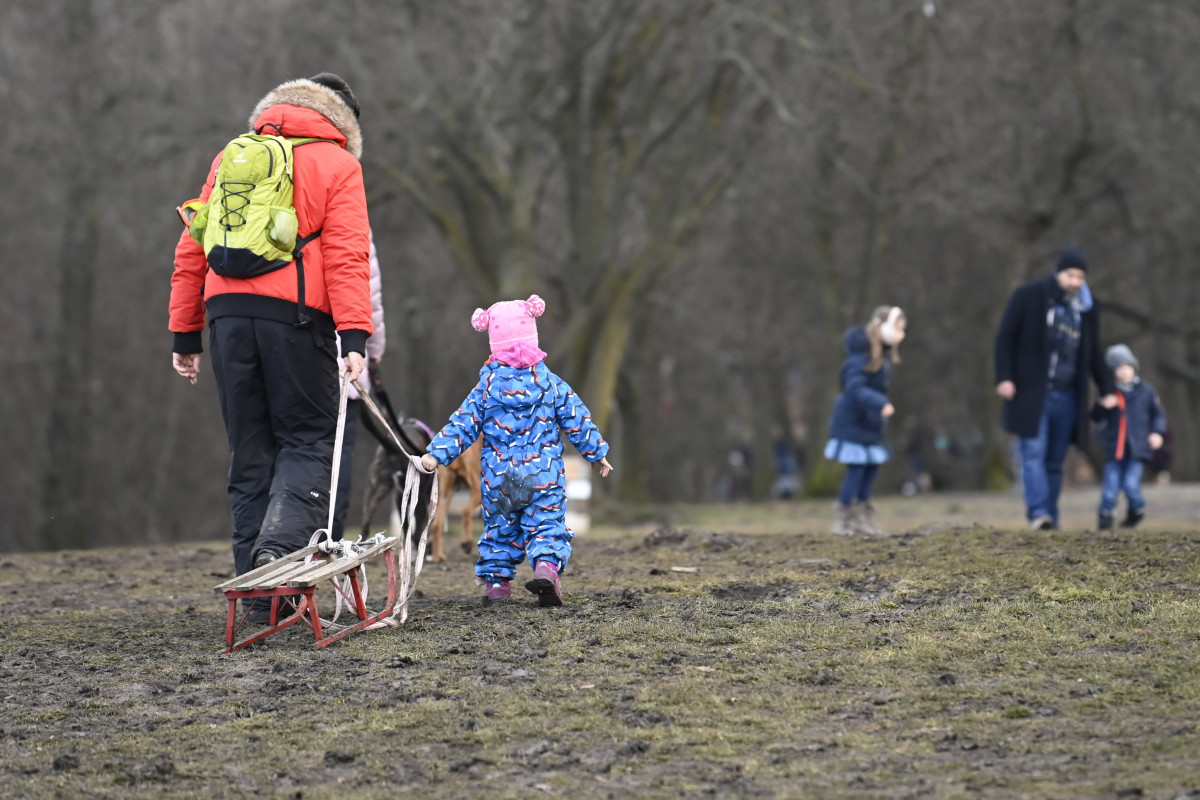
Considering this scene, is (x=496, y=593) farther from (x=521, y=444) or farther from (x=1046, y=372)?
(x=1046, y=372)

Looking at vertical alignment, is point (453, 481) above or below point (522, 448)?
below

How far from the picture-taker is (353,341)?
6.44 metres

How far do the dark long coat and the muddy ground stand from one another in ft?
8.89

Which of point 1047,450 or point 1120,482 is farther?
point 1120,482

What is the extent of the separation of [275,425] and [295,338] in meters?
0.40

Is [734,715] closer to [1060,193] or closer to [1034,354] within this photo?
[1034,354]

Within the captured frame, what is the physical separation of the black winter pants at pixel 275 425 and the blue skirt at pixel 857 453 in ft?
17.9

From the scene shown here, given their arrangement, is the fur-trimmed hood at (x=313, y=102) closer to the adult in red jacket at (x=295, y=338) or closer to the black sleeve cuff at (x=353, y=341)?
the adult in red jacket at (x=295, y=338)

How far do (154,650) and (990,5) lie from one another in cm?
2125

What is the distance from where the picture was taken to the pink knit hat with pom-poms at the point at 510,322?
23.5 ft

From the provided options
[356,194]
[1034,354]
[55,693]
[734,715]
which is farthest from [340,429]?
[1034,354]

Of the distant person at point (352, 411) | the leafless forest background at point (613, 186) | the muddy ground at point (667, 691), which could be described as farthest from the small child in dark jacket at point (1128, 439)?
the distant person at point (352, 411)

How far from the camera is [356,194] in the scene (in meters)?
6.65

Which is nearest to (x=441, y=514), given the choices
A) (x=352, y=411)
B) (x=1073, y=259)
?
(x=352, y=411)
